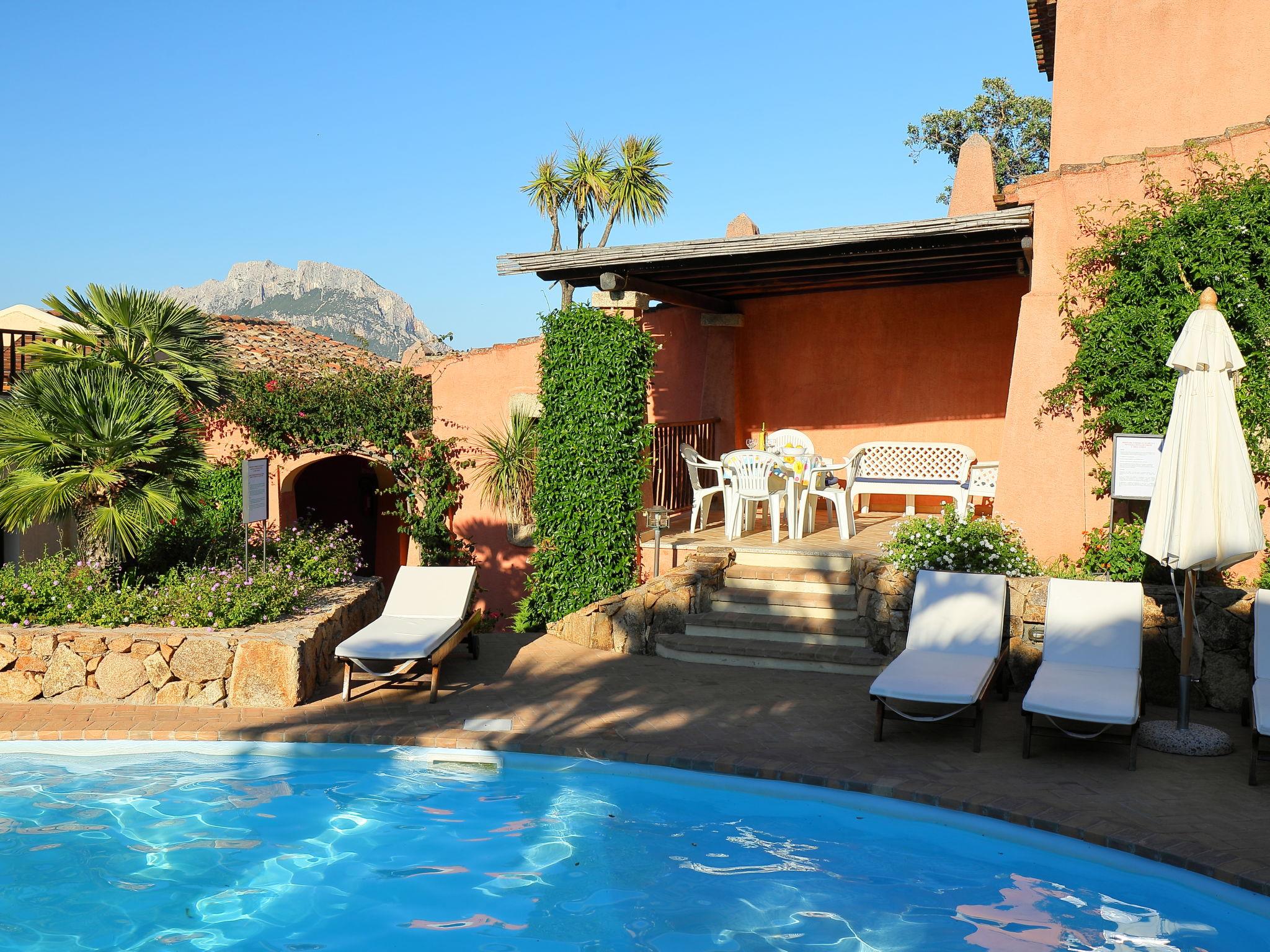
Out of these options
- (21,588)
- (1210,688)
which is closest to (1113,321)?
(1210,688)

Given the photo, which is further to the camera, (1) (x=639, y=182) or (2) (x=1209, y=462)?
(1) (x=639, y=182)

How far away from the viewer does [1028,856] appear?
552 cm

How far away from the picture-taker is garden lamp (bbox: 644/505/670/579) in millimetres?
10273

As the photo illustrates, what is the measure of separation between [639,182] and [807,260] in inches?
748

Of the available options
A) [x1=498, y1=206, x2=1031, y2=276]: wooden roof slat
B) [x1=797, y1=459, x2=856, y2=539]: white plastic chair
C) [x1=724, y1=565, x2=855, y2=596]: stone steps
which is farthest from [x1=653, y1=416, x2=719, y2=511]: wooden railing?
[x1=724, y1=565, x2=855, y2=596]: stone steps

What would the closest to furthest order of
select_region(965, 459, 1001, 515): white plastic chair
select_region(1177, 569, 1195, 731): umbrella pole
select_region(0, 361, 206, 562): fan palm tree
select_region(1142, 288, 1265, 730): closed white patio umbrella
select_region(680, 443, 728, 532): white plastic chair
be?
select_region(1142, 288, 1265, 730): closed white patio umbrella, select_region(1177, 569, 1195, 731): umbrella pole, select_region(0, 361, 206, 562): fan palm tree, select_region(965, 459, 1001, 515): white plastic chair, select_region(680, 443, 728, 532): white plastic chair

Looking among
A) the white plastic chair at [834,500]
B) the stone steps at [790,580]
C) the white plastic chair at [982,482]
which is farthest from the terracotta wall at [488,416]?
the white plastic chair at [982,482]

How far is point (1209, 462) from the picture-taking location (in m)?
6.32

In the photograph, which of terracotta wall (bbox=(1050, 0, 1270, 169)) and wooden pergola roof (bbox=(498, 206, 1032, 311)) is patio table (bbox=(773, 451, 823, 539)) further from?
terracotta wall (bbox=(1050, 0, 1270, 169))

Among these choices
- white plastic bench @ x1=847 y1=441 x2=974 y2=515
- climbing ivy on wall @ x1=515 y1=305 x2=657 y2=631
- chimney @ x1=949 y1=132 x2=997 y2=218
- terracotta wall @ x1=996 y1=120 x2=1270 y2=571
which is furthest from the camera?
chimney @ x1=949 y1=132 x2=997 y2=218

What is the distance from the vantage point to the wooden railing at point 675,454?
1257 centimetres

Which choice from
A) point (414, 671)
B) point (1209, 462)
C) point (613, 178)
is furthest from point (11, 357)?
point (613, 178)

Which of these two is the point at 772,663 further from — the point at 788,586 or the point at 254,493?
the point at 254,493

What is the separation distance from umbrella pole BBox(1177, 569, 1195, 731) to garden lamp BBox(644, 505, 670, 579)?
187 inches
